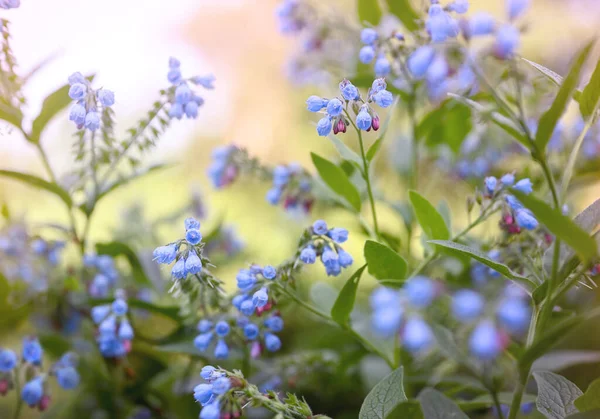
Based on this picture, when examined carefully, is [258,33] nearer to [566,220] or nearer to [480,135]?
[480,135]

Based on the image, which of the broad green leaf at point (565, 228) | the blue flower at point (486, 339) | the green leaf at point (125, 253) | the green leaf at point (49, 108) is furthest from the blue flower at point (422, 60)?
the green leaf at point (125, 253)

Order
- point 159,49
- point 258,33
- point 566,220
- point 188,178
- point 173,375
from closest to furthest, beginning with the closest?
point 566,220
point 173,375
point 188,178
point 159,49
point 258,33

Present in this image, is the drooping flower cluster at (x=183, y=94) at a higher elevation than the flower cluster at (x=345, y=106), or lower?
lower

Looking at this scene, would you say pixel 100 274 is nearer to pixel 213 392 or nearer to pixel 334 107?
pixel 213 392

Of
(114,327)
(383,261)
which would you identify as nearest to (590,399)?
(383,261)

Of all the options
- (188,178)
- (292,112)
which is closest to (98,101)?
(188,178)

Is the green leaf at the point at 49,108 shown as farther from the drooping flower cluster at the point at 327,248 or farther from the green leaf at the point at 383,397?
the green leaf at the point at 383,397

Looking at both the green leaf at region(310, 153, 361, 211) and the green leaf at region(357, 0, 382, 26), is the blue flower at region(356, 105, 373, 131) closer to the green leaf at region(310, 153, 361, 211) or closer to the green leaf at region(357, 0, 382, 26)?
the green leaf at region(310, 153, 361, 211)
